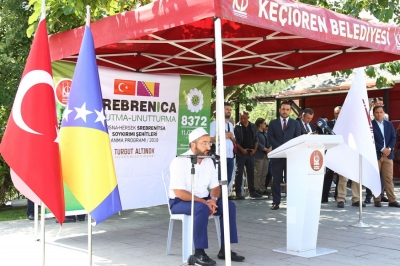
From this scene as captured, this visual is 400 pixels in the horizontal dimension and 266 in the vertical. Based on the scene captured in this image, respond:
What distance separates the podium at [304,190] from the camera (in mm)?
5832

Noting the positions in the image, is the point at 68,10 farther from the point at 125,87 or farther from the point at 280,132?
the point at 280,132

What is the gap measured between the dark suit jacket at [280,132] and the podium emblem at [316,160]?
3.17 meters

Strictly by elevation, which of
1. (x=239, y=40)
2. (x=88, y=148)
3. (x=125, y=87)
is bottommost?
(x=88, y=148)

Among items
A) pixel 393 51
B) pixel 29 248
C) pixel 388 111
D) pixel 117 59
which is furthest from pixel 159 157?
pixel 388 111

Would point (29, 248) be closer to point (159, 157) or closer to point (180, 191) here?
point (180, 191)

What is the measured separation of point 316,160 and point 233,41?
8.68 feet

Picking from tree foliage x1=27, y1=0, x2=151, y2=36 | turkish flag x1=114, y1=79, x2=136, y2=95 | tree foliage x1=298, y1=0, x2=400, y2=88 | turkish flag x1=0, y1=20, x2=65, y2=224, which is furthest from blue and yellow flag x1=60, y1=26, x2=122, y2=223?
tree foliage x1=298, y1=0, x2=400, y2=88

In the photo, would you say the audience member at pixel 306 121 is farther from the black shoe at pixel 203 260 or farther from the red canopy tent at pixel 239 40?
the black shoe at pixel 203 260

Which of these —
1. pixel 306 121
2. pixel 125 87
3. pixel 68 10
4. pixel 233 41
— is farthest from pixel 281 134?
pixel 68 10

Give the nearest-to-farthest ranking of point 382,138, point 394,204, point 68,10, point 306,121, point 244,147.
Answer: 1. point 68,10
2. point 382,138
3. point 394,204
4. point 306,121
5. point 244,147

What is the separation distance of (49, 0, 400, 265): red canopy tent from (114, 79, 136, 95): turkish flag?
25cm

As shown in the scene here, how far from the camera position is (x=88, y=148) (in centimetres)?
438

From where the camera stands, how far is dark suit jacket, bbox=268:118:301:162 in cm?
924

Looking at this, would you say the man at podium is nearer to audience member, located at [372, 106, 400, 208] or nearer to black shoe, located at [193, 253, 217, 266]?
audience member, located at [372, 106, 400, 208]
